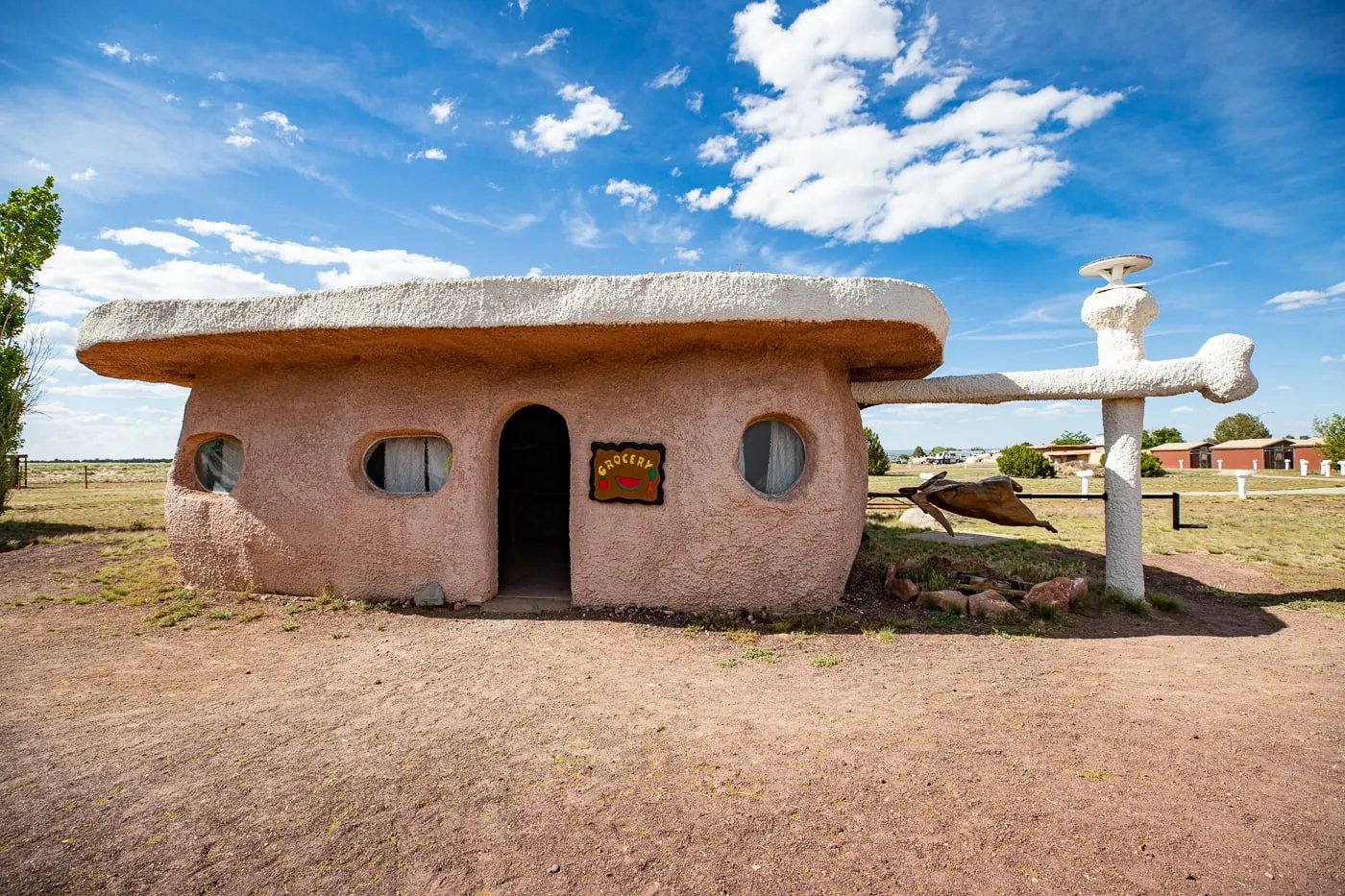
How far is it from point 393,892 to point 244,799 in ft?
4.03

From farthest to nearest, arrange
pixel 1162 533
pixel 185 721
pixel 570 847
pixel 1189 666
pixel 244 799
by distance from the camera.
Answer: pixel 1162 533 → pixel 1189 666 → pixel 185 721 → pixel 244 799 → pixel 570 847

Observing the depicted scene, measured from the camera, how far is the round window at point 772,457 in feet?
22.4

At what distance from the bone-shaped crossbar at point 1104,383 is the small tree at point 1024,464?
1068 inches

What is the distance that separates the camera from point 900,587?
746 centimetres

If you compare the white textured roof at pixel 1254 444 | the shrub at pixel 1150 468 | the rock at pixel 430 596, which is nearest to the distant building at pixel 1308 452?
the white textured roof at pixel 1254 444

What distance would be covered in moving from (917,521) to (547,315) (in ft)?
40.8

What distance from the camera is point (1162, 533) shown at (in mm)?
13898

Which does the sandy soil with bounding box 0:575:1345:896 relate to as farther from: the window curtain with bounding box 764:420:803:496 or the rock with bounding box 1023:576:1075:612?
the window curtain with bounding box 764:420:803:496

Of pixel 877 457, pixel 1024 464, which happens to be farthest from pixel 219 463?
pixel 1024 464

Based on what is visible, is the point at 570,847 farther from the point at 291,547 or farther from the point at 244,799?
the point at 291,547

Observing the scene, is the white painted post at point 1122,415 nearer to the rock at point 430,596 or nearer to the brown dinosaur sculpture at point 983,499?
the brown dinosaur sculpture at point 983,499

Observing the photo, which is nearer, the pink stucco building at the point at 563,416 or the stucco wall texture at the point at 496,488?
the pink stucco building at the point at 563,416

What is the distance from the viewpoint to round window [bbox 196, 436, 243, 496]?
8031mm

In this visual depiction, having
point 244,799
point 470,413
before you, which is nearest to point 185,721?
point 244,799
